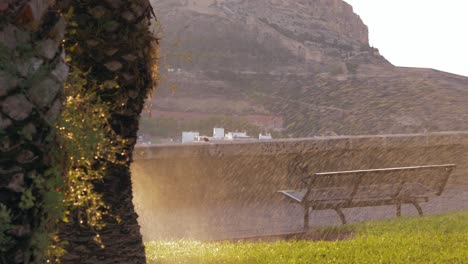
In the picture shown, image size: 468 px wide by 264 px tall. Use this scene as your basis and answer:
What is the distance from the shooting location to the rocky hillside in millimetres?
62375

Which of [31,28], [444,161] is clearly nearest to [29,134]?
[31,28]

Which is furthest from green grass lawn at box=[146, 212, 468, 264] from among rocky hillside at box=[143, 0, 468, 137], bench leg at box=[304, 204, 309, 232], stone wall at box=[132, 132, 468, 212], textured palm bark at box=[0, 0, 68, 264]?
rocky hillside at box=[143, 0, 468, 137]

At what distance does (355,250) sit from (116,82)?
2.67 metres

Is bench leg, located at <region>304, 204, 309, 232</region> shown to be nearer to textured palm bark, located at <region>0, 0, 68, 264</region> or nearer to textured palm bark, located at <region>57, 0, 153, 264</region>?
textured palm bark, located at <region>57, 0, 153, 264</region>

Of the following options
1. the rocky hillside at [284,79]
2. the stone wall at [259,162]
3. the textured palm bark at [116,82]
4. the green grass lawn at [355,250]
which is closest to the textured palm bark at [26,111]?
the textured palm bark at [116,82]

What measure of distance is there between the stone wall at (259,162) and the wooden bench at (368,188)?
1.04 metres

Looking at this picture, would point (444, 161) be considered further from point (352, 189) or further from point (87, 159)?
point (87, 159)

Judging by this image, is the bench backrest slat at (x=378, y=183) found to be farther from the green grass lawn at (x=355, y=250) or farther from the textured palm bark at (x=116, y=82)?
the textured palm bark at (x=116, y=82)

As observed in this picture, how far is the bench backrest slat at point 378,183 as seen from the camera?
8.41 m

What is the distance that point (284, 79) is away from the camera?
7156 cm

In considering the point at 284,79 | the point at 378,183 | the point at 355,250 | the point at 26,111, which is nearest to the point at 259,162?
the point at 378,183

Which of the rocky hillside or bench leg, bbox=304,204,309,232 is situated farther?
the rocky hillside

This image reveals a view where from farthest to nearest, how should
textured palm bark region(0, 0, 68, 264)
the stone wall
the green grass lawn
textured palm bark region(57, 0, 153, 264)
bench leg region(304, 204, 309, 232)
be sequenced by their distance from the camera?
the stone wall < bench leg region(304, 204, 309, 232) < the green grass lawn < textured palm bark region(57, 0, 153, 264) < textured palm bark region(0, 0, 68, 264)

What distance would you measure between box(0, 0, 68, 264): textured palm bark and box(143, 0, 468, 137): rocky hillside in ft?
178
